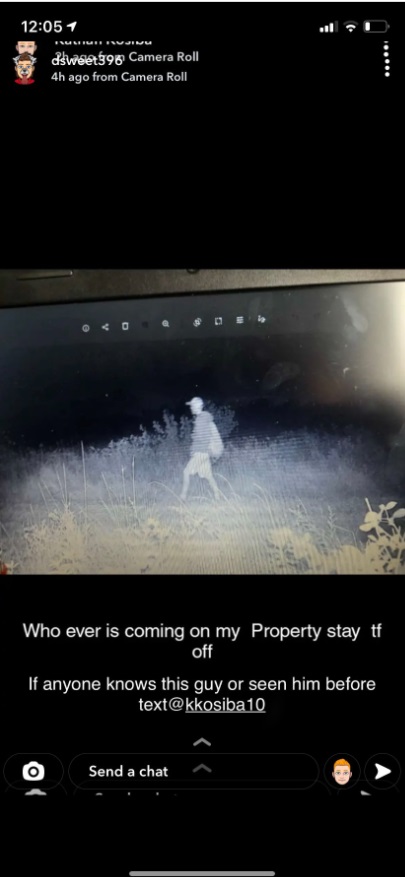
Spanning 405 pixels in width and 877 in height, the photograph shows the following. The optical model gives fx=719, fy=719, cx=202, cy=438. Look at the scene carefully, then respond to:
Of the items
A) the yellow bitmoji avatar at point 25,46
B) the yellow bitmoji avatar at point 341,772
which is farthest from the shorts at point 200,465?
the yellow bitmoji avatar at point 25,46

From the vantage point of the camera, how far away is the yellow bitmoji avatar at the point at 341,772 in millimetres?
743

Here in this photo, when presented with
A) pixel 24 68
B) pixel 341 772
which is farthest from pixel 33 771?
pixel 24 68

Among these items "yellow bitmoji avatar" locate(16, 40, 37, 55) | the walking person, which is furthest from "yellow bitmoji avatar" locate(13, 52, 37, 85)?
the walking person

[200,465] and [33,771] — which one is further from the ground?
[200,465]

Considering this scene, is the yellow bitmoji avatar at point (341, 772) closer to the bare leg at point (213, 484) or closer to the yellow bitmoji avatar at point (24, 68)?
the bare leg at point (213, 484)

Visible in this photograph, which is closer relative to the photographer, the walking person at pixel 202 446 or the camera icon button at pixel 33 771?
the camera icon button at pixel 33 771

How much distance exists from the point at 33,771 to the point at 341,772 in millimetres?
319

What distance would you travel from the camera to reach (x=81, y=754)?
75 cm

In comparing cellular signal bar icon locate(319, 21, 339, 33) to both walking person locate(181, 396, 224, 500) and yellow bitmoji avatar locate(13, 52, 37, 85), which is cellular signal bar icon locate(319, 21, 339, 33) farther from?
walking person locate(181, 396, 224, 500)

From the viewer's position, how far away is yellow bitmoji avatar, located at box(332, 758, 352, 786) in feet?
2.44

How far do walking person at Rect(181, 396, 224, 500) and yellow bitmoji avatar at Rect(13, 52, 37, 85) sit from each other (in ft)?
1.47

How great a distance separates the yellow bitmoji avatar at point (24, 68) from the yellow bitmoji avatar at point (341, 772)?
776 mm

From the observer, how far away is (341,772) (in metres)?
0.74

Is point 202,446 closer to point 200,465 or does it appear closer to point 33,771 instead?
point 200,465
